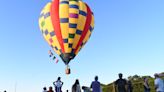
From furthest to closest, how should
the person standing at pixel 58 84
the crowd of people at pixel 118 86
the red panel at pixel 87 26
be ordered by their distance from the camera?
the red panel at pixel 87 26 → the person standing at pixel 58 84 → the crowd of people at pixel 118 86

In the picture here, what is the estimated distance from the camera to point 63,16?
25.0 meters

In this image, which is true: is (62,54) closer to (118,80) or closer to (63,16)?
(63,16)

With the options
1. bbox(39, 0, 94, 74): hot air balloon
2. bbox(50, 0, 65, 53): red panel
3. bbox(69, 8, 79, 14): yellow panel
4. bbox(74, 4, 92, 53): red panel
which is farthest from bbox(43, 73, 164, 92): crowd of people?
bbox(69, 8, 79, 14): yellow panel

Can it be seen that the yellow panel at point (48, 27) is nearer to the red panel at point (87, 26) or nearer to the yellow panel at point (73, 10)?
the red panel at point (87, 26)

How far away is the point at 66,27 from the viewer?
24.9 meters

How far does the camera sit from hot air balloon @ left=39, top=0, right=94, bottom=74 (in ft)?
81.4

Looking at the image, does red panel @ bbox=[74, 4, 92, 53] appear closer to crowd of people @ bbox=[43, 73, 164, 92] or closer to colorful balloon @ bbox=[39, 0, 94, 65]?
colorful balloon @ bbox=[39, 0, 94, 65]

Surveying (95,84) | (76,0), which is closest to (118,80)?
(95,84)

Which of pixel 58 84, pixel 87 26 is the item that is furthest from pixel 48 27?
pixel 58 84

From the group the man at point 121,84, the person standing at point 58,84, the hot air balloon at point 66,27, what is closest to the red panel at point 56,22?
the hot air balloon at point 66,27

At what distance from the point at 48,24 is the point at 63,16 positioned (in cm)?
145

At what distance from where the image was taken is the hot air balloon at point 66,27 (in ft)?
81.4

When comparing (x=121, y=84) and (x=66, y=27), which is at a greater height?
(x=66, y=27)

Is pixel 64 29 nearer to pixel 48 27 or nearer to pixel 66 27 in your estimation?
pixel 66 27
